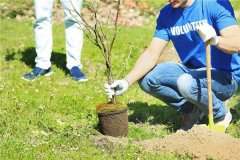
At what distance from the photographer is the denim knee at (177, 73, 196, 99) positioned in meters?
5.50

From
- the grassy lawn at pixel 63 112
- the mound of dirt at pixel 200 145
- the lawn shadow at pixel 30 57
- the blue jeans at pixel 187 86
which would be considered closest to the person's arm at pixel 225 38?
the blue jeans at pixel 187 86

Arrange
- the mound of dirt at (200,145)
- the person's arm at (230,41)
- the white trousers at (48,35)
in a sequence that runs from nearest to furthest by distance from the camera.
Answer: the mound of dirt at (200,145) < the person's arm at (230,41) < the white trousers at (48,35)

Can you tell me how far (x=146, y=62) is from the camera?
5.81m

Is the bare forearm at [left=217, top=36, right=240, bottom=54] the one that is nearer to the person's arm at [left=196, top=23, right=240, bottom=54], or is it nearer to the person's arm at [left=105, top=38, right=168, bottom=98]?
the person's arm at [left=196, top=23, right=240, bottom=54]

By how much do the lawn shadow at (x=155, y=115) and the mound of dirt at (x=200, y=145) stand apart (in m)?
0.87

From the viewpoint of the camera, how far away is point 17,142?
5203mm

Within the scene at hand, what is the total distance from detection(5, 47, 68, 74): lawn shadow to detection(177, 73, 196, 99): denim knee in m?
3.42

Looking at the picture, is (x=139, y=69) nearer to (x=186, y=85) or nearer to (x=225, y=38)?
(x=186, y=85)

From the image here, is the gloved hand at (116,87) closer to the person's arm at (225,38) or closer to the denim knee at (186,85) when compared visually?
the denim knee at (186,85)

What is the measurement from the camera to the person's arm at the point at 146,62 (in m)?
5.70

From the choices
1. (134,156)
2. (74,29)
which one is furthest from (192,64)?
(74,29)

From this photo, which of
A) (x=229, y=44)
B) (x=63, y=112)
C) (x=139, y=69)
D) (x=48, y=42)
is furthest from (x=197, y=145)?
(x=48, y=42)

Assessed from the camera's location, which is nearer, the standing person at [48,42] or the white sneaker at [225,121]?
the white sneaker at [225,121]

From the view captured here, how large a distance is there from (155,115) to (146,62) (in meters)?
0.97
